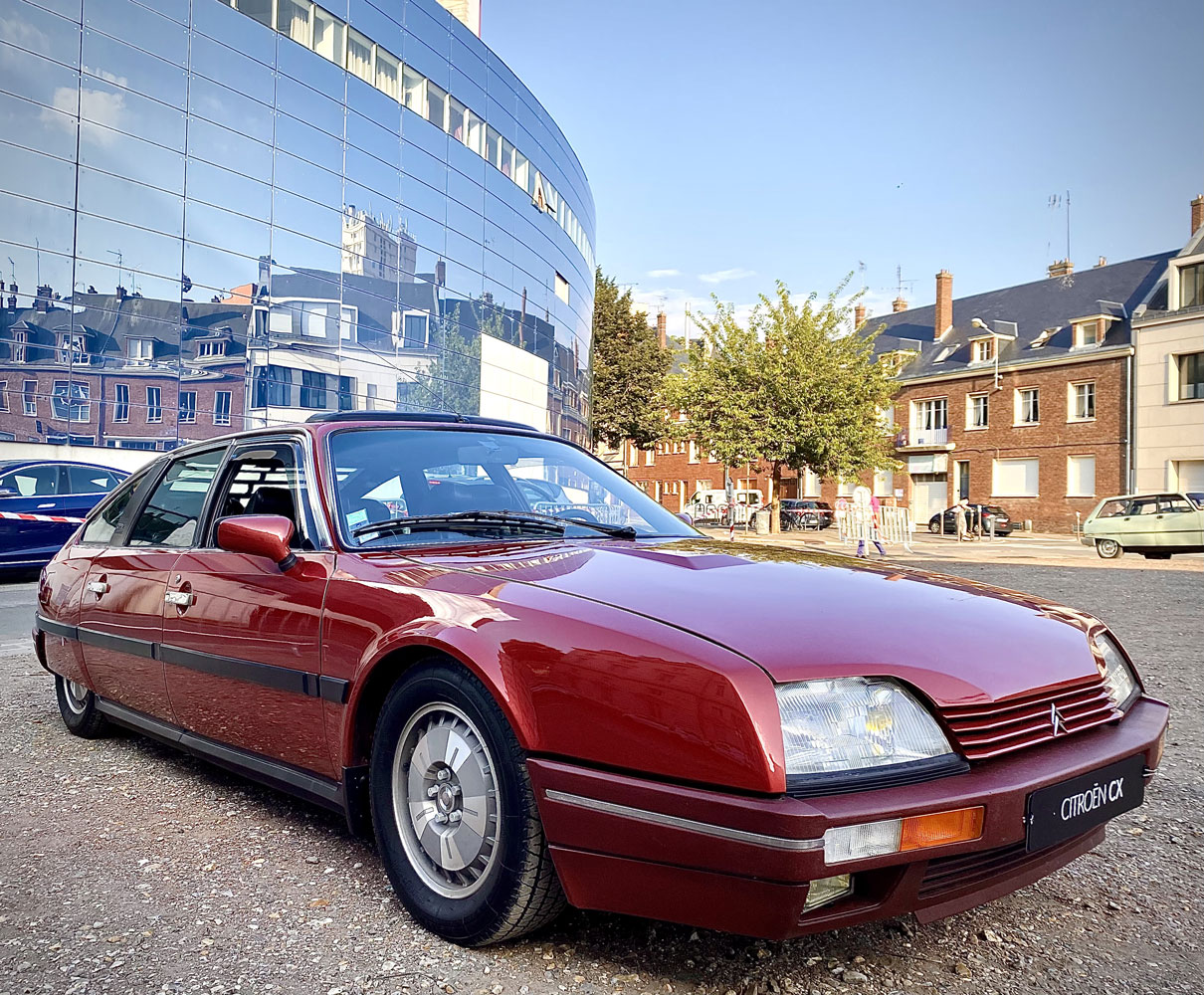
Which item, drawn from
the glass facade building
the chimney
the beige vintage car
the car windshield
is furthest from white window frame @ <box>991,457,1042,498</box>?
the car windshield

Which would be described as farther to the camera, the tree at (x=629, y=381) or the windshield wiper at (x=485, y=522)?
the tree at (x=629, y=381)

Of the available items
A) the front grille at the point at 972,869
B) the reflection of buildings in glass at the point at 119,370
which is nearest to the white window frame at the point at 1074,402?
the reflection of buildings in glass at the point at 119,370

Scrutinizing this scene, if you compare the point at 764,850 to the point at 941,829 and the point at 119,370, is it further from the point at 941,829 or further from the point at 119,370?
the point at 119,370

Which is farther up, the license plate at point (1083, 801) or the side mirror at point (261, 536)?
the side mirror at point (261, 536)

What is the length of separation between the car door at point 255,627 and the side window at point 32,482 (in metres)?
11.5

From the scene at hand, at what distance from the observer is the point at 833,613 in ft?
7.40

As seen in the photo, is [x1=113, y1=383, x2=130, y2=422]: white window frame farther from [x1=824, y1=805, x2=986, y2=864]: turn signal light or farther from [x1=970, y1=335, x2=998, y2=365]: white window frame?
[x1=970, y1=335, x2=998, y2=365]: white window frame

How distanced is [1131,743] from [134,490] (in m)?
3.93

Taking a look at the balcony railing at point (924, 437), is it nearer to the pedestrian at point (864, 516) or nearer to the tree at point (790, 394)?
the tree at point (790, 394)

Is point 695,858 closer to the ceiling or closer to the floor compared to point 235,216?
closer to the floor

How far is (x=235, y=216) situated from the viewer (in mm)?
22859

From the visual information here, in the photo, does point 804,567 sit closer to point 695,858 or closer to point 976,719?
point 976,719

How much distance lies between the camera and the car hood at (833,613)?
6.72ft

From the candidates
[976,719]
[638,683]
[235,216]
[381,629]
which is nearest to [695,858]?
[638,683]
